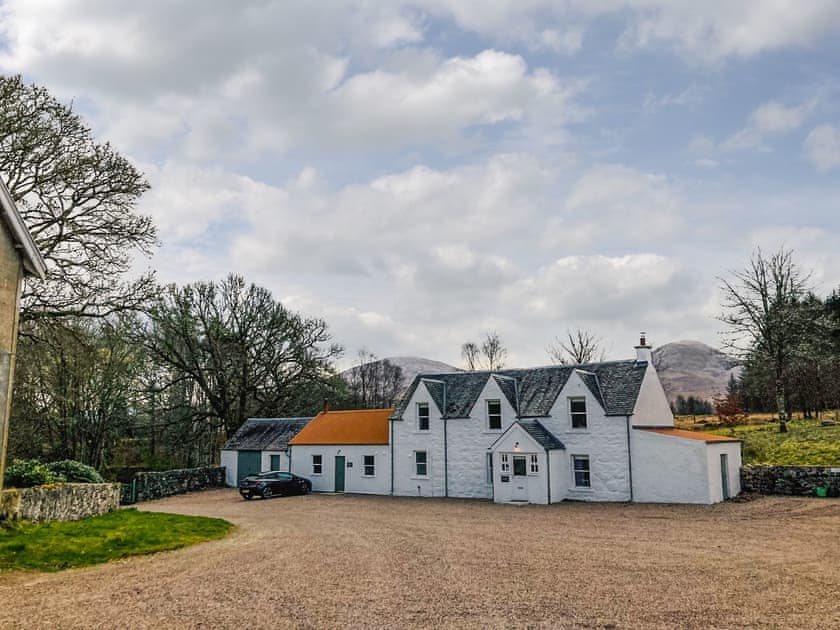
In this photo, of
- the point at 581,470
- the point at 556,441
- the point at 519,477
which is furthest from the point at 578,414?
the point at 519,477

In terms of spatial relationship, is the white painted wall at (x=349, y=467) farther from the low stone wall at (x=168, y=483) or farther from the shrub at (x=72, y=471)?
the shrub at (x=72, y=471)

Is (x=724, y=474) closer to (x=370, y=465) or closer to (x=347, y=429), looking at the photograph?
(x=370, y=465)

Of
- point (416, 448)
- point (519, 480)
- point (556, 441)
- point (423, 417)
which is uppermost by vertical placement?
point (423, 417)

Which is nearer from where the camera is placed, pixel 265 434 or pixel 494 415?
pixel 494 415

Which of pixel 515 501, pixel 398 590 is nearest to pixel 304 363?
pixel 515 501

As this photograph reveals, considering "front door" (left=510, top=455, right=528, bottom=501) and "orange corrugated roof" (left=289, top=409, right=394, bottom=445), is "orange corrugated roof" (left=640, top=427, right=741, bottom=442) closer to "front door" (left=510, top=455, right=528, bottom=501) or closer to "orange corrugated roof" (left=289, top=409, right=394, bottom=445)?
"front door" (left=510, top=455, right=528, bottom=501)

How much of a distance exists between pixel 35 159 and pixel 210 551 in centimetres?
1332

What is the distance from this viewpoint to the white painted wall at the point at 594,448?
28.8 metres

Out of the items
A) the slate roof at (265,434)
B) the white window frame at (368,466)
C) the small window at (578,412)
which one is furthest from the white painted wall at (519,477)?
the slate roof at (265,434)

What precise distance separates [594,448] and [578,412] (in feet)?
5.88

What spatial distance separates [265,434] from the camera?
1663 inches

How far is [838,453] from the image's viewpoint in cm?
3023

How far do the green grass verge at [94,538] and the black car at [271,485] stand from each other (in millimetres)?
10889

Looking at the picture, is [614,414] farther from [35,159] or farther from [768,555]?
[35,159]
